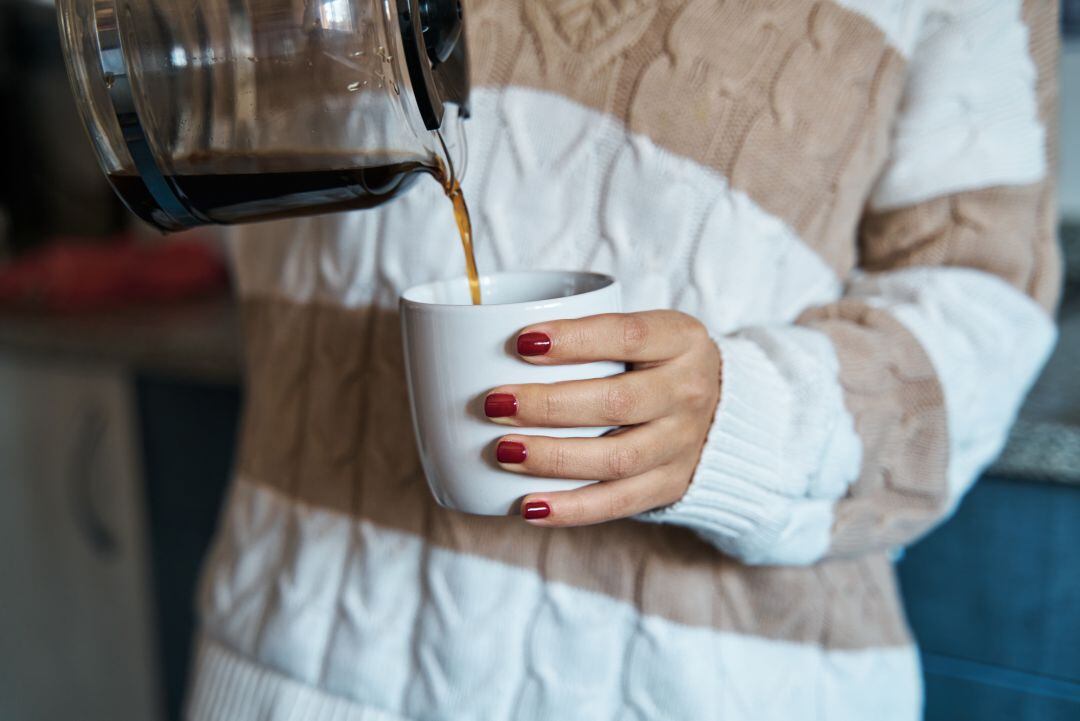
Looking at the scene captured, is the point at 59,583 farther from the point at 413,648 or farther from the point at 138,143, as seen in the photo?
the point at 138,143

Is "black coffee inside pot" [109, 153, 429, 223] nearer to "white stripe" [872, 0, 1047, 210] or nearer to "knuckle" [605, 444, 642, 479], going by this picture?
"knuckle" [605, 444, 642, 479]

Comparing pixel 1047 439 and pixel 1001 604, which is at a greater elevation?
pixel 1047 439

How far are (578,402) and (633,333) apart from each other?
39 mm

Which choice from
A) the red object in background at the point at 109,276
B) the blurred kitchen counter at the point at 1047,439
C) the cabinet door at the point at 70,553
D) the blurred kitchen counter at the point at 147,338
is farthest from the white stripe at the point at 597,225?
the red object in background at the point at 109,276

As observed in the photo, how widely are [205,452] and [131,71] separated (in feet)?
2.66

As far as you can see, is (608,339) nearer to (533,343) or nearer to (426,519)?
(533,343)

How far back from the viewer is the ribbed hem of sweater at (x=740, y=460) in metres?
0.45

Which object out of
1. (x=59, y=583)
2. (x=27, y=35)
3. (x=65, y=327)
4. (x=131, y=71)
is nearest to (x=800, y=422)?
(x=131, y=71)

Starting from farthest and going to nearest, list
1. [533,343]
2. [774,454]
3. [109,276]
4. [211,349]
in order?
[109,276]
[211,349]
[774,454]
[533,343]

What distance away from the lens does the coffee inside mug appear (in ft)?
1.51

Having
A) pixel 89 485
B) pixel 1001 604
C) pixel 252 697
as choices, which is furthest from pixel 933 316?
pixel 89 485

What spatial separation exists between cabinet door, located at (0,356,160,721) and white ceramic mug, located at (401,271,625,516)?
939 millimetres

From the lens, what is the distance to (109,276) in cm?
147

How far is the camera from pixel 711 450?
1.48 ft
